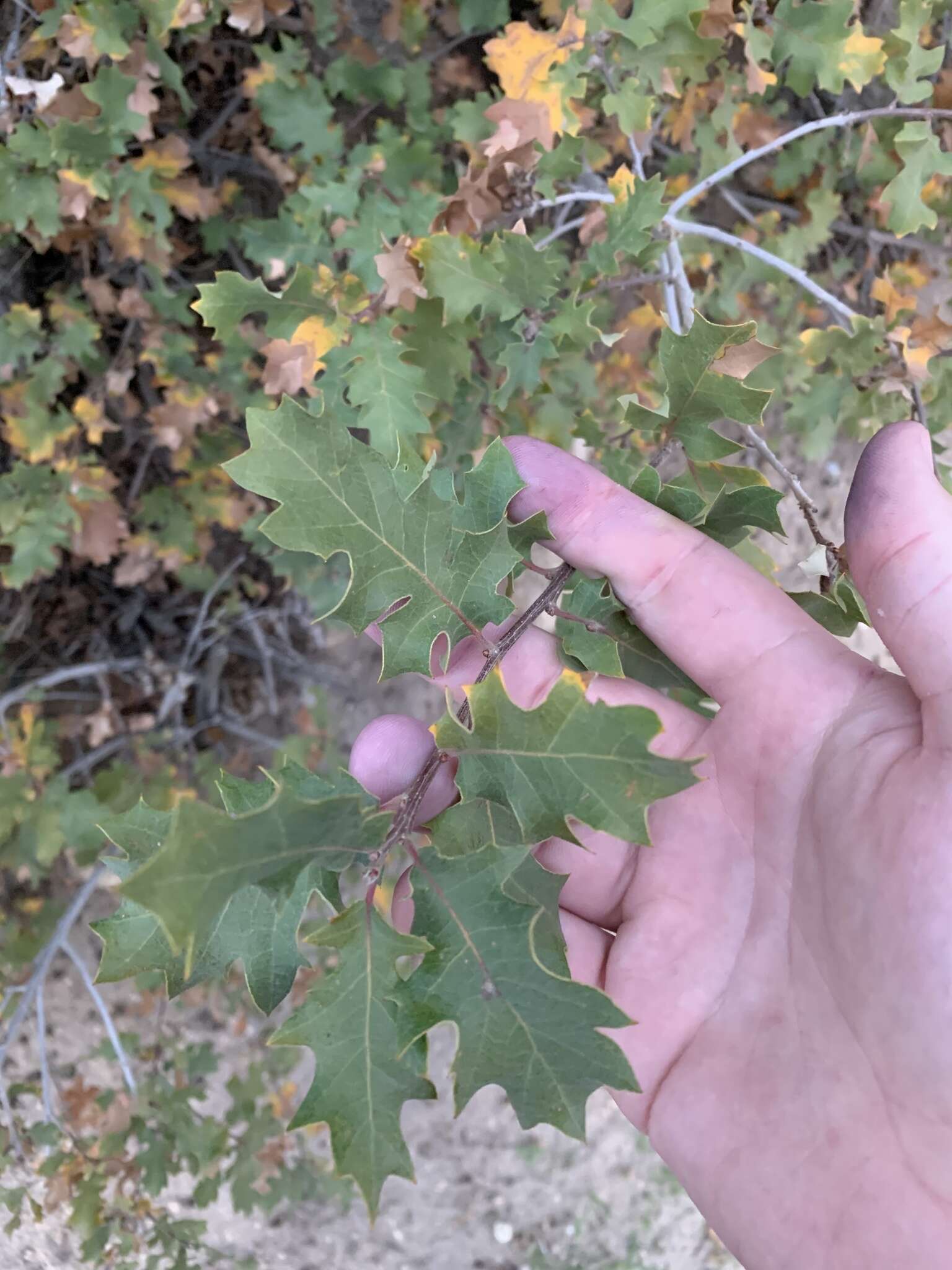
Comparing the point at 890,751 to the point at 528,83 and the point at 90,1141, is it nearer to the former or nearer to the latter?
the point at 528,83

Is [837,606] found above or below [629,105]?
below

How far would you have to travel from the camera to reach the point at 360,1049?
1.17m

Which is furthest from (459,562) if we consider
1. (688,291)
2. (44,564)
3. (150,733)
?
(150,733)

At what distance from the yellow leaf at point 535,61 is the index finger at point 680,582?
88 cm

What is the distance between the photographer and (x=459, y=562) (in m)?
1.43

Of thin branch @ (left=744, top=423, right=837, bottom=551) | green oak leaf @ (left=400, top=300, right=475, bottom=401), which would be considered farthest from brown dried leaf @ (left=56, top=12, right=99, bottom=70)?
thin branch @ (left=744, top=423, right=837, bottom=551)

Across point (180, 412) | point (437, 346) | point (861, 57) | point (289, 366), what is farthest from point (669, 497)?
point (180, 412)

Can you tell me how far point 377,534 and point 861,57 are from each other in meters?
1.61

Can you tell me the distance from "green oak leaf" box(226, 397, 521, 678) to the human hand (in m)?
0.27

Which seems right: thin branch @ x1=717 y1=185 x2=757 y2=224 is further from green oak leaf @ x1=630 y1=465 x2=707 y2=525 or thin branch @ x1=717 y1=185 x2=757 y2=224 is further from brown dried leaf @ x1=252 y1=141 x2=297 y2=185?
green oak leaf @ x1=630 y1=465 x2=707 y2=525

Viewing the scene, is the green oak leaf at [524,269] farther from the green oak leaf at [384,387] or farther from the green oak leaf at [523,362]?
the green oak leaf at [384,387]

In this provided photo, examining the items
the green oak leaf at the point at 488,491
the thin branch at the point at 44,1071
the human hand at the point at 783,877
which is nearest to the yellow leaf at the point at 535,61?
the human hand at the point at 783,877

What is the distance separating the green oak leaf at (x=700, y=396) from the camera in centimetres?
143

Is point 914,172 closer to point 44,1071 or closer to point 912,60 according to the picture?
point 912,60
